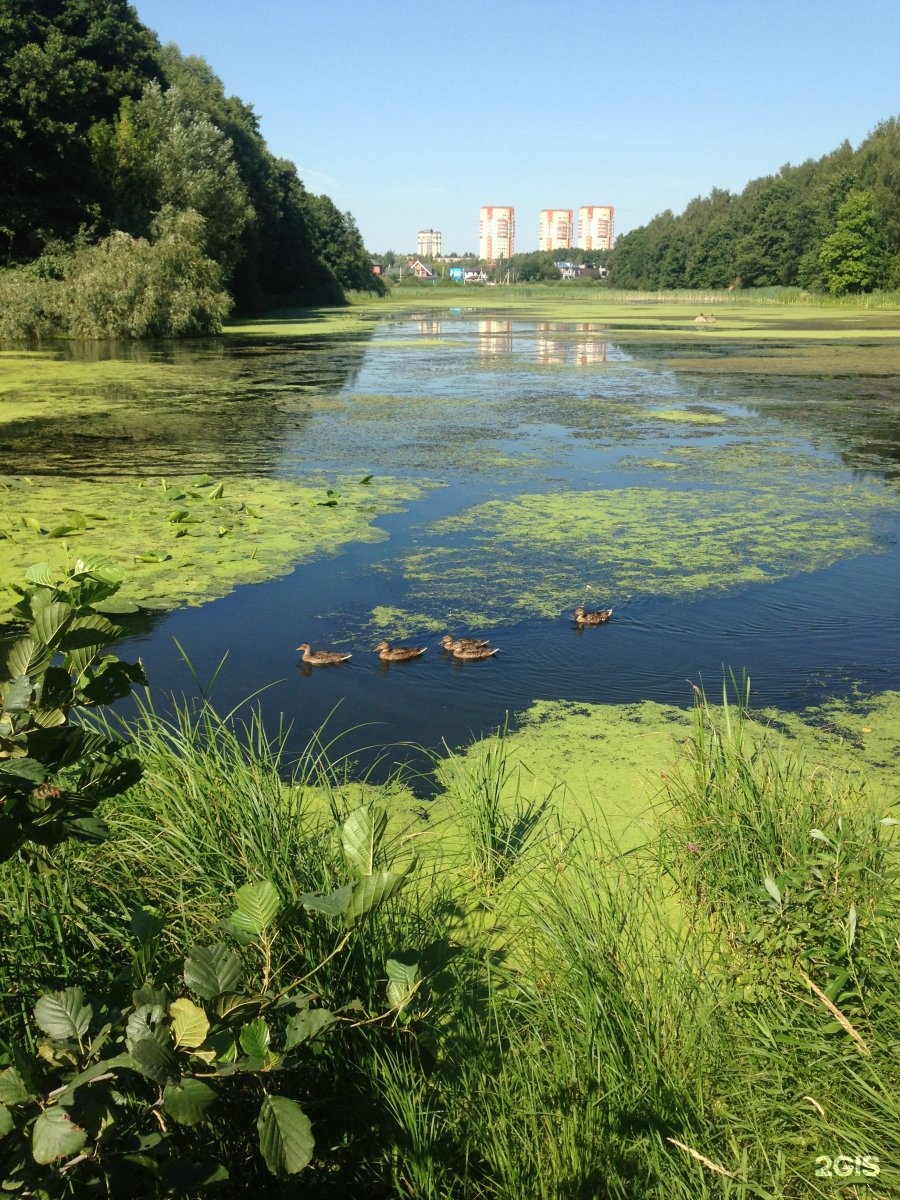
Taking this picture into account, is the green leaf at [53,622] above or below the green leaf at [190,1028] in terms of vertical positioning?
above

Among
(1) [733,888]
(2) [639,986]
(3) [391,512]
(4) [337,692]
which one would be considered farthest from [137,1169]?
(3) [391,512]

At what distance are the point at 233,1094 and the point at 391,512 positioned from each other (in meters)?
5.41

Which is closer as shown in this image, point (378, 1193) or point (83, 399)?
point (378, 1193)

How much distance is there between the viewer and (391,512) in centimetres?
671

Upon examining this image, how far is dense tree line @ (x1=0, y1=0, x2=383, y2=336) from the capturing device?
1898cm

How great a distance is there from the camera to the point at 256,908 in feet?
4.15

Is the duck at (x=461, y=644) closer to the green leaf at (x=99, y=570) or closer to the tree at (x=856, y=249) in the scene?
the green leaf at (x=99, y=570)

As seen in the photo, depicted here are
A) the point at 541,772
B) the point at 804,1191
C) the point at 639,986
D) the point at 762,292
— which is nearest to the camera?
the point at 804,1191

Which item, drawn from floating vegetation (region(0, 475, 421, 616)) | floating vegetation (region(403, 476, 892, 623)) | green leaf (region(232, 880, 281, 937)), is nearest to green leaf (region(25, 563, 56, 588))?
green leaf (region(232, 880, 281, 937))

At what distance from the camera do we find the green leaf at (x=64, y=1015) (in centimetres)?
106

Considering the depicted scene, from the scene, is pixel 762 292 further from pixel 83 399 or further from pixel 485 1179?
pixel 485 1179

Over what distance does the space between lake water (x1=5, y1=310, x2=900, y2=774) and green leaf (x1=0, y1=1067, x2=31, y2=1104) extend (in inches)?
88.0

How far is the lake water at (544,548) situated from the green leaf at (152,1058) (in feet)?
7.34

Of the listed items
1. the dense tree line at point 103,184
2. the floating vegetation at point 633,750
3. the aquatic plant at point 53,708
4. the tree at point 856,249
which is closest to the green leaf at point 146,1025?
the aquatic plant at point 53,708
